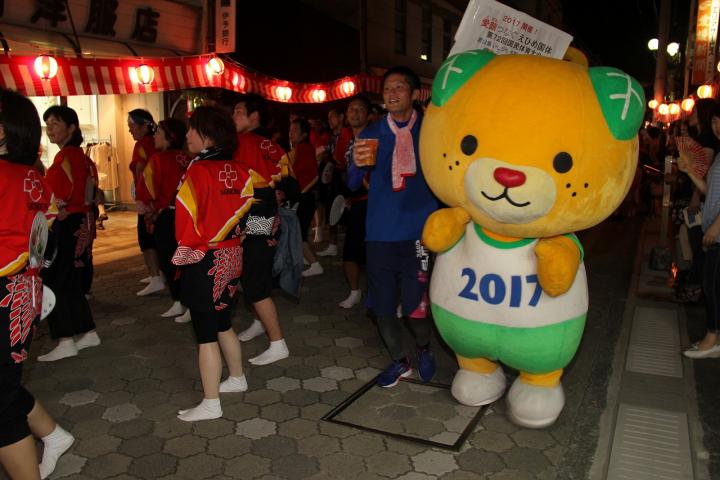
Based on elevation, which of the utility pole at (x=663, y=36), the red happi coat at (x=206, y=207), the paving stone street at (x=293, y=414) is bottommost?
the paving stone street at (x=293, y=414)

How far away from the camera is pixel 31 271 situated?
287cm

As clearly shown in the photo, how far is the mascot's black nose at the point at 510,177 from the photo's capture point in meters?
3.13

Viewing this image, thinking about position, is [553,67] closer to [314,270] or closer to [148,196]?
[148,196]

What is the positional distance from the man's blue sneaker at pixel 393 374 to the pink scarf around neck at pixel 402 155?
1228mm

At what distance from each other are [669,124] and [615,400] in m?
20.7

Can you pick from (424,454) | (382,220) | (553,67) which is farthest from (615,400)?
(553,67)

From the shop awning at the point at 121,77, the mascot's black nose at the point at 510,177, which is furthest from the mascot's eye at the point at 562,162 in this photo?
the shop awning at the point at 121,77

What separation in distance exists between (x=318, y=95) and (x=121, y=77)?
6.39m

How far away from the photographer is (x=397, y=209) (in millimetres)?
4082

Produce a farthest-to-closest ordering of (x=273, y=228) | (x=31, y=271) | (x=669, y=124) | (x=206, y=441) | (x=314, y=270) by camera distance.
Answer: (x=669, y=124) < (x=314, y=270) < (x=273, y=228) < (x=206, y=441) < (x=31, y=271)

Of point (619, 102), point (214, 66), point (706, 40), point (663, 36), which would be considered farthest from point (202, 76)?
point (663, 36)

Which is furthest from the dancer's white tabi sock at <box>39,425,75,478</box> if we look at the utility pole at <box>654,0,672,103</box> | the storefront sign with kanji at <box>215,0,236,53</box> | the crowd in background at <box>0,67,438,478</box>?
the utility pole at <box>654,0,672,103</box>

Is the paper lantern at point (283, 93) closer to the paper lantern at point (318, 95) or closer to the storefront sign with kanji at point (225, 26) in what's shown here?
the paper lantern at point (318, 95)

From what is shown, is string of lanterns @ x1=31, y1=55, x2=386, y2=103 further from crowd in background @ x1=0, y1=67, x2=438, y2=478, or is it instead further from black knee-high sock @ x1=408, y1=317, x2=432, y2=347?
black knee-high sock @ x1=408, y1=317, x2=432, y2=347
